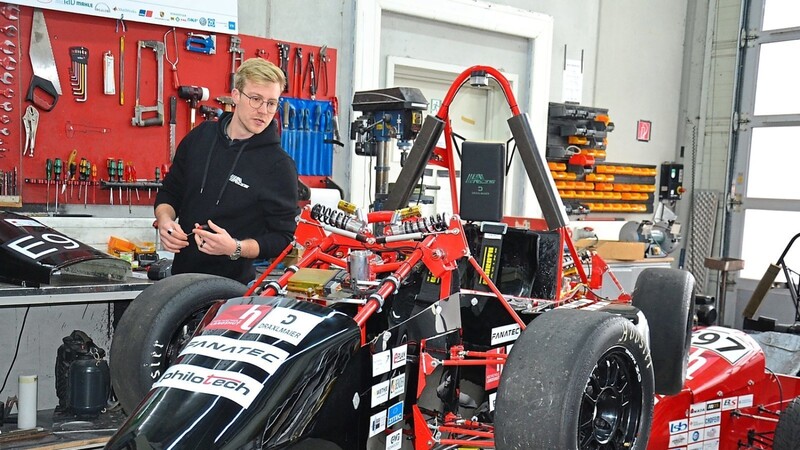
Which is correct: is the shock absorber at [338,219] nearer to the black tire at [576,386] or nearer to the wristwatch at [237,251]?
the wristwatch at [237,251]

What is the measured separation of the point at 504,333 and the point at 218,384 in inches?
44.8

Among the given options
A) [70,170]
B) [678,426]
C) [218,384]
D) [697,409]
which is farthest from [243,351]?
[70,170]

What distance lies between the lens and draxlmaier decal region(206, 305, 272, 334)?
A: 202 centimetres

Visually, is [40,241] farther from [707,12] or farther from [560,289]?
[707,12]

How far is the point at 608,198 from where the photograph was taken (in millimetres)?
7684

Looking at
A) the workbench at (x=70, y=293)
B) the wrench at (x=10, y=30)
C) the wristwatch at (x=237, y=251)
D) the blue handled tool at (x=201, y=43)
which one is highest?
the blue handled tool at (x=201, y=43)

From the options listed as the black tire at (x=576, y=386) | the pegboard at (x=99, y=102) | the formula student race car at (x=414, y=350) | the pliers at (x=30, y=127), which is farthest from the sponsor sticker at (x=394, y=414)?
the pliers at (x=30, y=127)

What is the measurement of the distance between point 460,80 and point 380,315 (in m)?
1.44

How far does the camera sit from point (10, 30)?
4.17m

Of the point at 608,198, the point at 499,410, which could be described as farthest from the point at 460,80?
the point at 608,198

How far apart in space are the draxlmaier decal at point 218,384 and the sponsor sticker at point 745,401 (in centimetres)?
257

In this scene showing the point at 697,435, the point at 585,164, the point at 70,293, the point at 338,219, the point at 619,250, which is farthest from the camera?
the point at 585,164

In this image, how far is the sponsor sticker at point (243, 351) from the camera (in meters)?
1.89

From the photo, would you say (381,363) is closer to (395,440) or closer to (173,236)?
(395,440)
